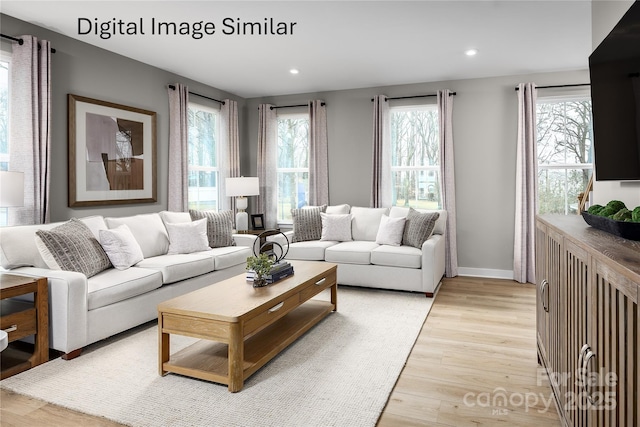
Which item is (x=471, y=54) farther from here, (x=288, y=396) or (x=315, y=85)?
(x=288, y=396)

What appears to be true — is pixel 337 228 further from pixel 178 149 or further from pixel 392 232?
pixel 178 149

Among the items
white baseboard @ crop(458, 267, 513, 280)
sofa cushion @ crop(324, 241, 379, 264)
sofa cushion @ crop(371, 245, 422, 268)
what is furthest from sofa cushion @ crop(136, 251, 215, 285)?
white baseboard @ crop(458, 267, 513, 280)

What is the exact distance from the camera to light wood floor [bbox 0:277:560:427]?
2094 mm

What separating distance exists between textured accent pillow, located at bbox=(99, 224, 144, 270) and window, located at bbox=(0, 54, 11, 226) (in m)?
0.80

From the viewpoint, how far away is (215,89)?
5.94 meters

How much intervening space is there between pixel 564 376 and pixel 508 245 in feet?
12.6

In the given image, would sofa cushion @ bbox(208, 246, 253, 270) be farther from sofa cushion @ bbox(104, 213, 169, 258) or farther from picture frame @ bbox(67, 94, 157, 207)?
picture frame @ bbox(67, 94, 157, 207)

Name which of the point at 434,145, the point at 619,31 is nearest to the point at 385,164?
the point at 434,145

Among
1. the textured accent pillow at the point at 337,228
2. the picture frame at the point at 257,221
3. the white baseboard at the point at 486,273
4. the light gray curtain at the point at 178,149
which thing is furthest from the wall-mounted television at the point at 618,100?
the picture frame at the point at 257,221

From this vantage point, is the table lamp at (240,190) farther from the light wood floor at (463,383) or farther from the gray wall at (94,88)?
the light wood floor at (463,383)

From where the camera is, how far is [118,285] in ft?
10.3

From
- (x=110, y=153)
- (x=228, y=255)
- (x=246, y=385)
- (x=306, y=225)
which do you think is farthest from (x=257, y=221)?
(x=246, y=385)

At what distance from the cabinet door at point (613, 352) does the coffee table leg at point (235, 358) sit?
1.63 m

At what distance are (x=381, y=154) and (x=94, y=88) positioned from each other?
3.50m
